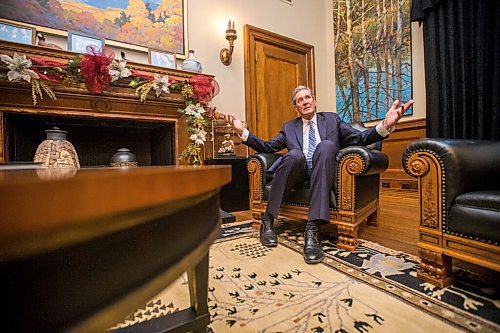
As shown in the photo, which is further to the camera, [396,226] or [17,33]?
[17,33]

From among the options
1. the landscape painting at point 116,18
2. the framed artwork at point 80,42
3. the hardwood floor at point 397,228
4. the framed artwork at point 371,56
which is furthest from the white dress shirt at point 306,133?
the framed artwork at point 371,56

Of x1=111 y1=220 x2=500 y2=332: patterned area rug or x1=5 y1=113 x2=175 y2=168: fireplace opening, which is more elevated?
x1=5 y1=113 x2=175 y2=168: fireplace opening

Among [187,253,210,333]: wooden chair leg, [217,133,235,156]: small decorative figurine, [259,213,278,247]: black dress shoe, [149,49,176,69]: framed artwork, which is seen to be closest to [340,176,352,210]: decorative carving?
[259,213,278,247]: black dress shoe

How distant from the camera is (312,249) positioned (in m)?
1.41

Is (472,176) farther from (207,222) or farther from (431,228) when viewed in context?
(207,222)

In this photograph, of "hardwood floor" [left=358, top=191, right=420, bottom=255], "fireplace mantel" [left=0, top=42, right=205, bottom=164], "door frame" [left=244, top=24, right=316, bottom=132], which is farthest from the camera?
"door frame" [left=244, top=24, right=316, bottom=132]

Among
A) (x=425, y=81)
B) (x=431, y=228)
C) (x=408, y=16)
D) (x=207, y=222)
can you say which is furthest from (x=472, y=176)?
(x=408, y=16)

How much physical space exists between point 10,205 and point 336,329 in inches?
37.4

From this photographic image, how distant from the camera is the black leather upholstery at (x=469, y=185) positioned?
93 centimetres

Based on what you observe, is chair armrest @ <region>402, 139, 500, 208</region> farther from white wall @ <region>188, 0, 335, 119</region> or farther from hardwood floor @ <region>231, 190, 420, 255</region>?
white wall @ <region>188, 0, 335, 119</region>

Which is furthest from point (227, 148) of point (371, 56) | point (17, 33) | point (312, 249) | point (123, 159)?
point (371, 56)

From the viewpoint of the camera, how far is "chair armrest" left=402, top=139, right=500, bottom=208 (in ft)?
3.40

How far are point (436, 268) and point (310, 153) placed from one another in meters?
1.04

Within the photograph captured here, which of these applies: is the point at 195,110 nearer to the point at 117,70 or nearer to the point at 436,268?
the point at 117,70
